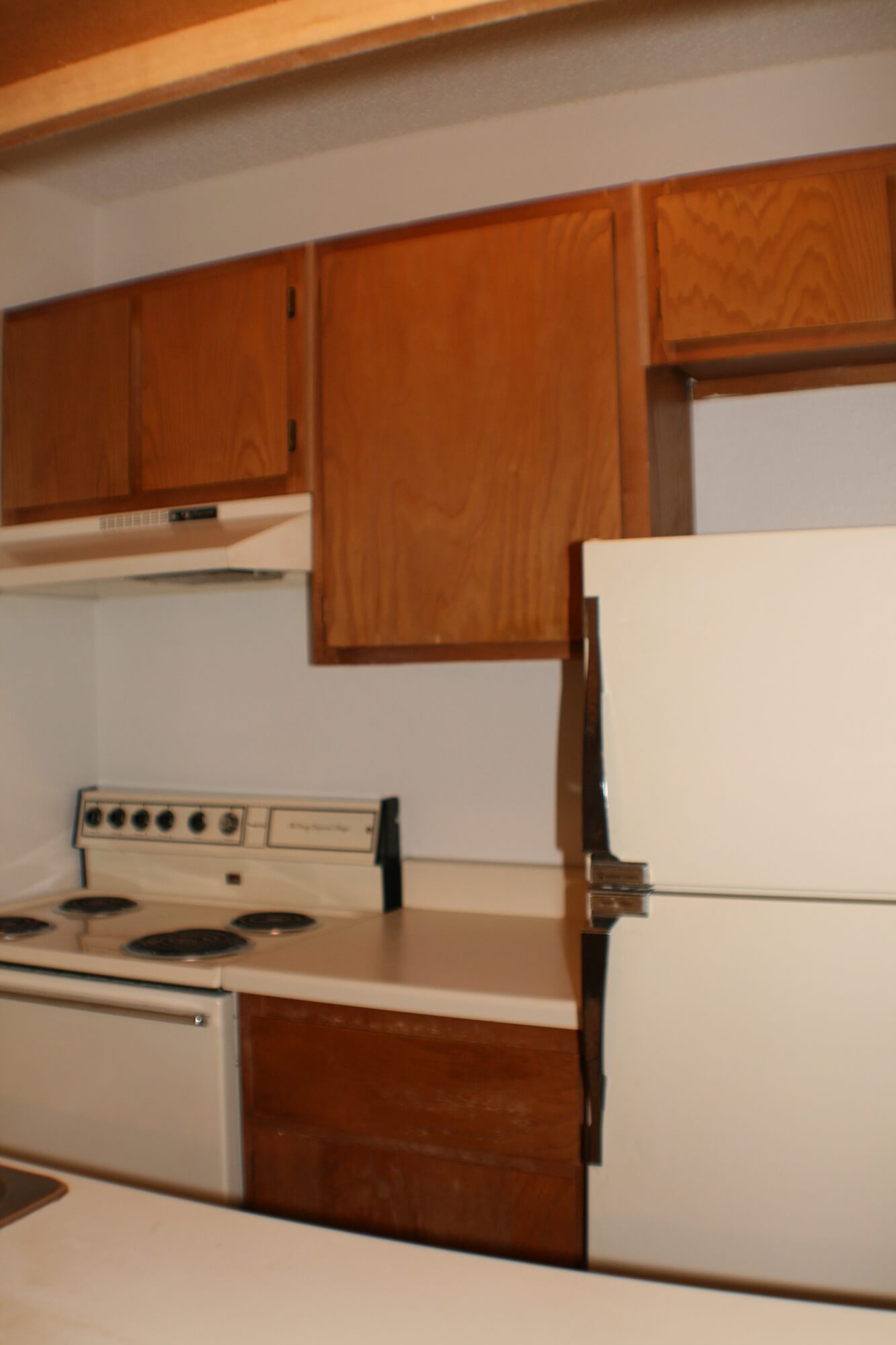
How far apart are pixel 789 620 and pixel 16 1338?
1167 millimetres

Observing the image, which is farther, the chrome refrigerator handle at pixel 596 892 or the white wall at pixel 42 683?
the white wall at pixel 42 683

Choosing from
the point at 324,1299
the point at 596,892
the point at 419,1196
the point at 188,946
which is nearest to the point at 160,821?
the point at 188,946

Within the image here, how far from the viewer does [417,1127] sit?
1725 millimetres

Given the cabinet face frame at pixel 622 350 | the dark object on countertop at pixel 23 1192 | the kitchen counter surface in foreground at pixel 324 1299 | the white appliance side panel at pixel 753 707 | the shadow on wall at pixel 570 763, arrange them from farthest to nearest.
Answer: the shadow on wall at pixel 570 763
the cabinet face frame at pixel 622 350
the white appliance side panel at pixel 753 707
the dark object on countertop at pixel 23 1192
the kitchen counter surface in foreground at pixel 324 1299

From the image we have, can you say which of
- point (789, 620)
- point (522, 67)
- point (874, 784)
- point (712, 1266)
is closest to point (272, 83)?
point (522, 67)

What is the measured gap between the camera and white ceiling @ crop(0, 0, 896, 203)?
193cm

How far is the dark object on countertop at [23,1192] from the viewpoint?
36.7 inches

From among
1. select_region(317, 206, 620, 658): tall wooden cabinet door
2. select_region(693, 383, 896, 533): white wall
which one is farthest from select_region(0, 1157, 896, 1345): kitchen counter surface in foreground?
select_region(693, 383, 896, 533): white wall

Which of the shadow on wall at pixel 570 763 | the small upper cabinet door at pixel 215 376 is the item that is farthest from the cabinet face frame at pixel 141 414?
the shadow on wall at pixel 570 763

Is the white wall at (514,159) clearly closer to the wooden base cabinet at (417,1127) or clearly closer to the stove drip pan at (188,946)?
the stove drip pan at (188,946)

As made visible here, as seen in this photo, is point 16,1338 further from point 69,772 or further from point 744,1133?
point 69,772

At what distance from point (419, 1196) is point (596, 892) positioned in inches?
24.2

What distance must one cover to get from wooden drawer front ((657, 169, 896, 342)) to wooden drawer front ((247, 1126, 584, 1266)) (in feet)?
4.55

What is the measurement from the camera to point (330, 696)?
2508 mm
